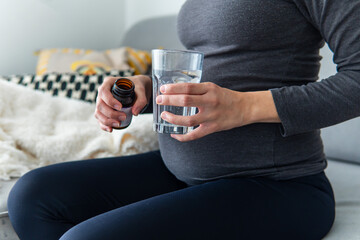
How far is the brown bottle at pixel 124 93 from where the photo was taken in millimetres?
721

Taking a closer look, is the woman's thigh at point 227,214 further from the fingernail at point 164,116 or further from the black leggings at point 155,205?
the fingernail at point 164,116

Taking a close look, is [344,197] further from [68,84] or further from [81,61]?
[81,61]

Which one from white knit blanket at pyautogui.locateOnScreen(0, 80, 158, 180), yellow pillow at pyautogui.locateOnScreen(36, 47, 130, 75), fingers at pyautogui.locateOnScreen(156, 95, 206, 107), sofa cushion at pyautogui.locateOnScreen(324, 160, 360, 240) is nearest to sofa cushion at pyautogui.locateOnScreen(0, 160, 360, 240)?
sofa cushion at pyautogui.locateOnScreen(324, 160, 360, 240)

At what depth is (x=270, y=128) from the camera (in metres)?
0.71

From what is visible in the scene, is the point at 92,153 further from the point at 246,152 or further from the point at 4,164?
the point at 246,152

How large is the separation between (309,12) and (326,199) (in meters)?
0.37

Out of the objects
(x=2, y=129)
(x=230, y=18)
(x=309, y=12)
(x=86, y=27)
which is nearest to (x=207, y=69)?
(x=230, y=18)

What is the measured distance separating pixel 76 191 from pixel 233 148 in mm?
348

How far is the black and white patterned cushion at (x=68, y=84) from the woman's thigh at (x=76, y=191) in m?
0.71

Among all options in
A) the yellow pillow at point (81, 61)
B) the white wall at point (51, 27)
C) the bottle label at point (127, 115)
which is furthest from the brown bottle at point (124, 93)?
the white wall at point (51, 27)

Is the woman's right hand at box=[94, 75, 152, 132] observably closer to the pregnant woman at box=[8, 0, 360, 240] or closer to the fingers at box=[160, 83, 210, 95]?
the pregnant woman at box=[8, 0, 360, 240]

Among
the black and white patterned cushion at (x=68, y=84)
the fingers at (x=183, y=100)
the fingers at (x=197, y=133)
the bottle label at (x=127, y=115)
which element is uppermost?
the fingers at (x=183, y=100)

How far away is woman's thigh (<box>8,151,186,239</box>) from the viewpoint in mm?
747

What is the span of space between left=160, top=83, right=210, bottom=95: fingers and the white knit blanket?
2.14 ft
